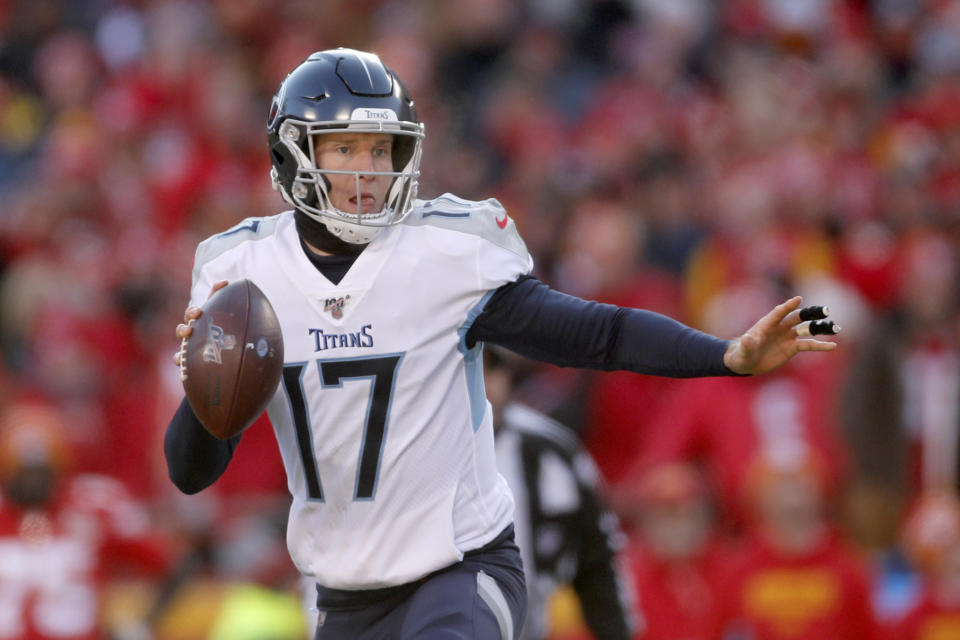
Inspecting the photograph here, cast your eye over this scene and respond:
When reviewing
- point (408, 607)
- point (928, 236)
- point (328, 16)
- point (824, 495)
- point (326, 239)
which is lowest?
point (408, 607)

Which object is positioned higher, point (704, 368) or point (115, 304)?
point (115, 304)

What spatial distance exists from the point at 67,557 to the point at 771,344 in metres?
4.65

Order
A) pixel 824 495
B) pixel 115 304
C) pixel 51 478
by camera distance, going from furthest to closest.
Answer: pixel 115 304
pixel 51 478
pixel 824 495

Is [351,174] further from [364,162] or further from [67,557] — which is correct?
[67,557]

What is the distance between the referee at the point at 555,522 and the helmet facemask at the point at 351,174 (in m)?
1.56

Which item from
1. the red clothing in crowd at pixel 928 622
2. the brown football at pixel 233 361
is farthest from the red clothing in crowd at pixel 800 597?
the brown football at pixel 233 361

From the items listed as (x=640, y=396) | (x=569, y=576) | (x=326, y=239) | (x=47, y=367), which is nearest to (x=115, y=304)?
(x=47, y=367)

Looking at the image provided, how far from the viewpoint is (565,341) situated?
3490mm

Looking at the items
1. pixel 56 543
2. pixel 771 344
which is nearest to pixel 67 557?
pixel 56 543

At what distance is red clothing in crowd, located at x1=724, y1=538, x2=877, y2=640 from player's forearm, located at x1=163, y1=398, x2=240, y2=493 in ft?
9.97

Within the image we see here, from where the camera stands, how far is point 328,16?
11750 mm

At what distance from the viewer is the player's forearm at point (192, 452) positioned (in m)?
3.61

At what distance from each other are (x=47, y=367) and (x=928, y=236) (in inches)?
193

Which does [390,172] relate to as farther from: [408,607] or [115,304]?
[115,304]
